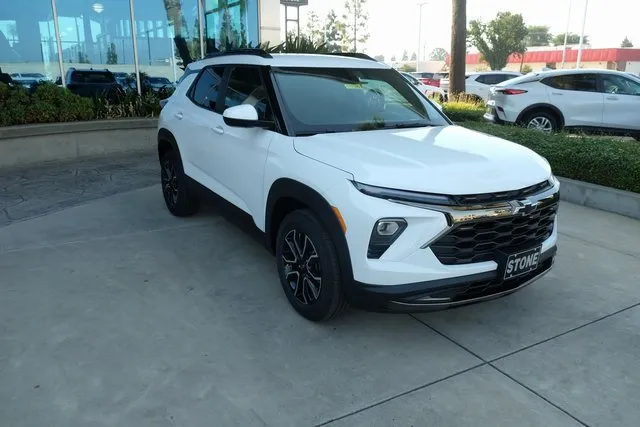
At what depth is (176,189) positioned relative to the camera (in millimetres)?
5754

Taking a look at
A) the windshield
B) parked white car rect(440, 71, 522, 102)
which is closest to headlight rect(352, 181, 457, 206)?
the windshield

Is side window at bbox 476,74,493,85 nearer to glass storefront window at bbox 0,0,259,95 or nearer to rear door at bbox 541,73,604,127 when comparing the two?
rear door at bbox 541,73,604,127

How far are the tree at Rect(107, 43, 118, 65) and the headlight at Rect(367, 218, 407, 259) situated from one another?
11.0 m

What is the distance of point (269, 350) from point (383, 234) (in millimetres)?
1044

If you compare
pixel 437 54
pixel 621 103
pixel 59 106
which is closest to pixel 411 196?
pixel 59 106

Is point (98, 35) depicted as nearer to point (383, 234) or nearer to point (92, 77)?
point (92, 77)

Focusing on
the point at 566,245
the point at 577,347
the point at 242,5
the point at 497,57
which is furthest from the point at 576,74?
the point at 497,57

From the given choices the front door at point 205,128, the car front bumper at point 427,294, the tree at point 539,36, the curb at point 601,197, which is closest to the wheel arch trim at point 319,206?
the car front bumper at point 427,294

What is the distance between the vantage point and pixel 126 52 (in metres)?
12.1

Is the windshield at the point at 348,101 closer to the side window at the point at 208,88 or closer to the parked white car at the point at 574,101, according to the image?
the side window at the point at 208,88

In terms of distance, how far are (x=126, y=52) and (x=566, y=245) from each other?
1053cm

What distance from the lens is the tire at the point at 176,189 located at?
5.50 meters

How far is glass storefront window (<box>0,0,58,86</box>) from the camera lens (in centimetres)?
1110

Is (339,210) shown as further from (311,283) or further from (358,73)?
(358,73)
